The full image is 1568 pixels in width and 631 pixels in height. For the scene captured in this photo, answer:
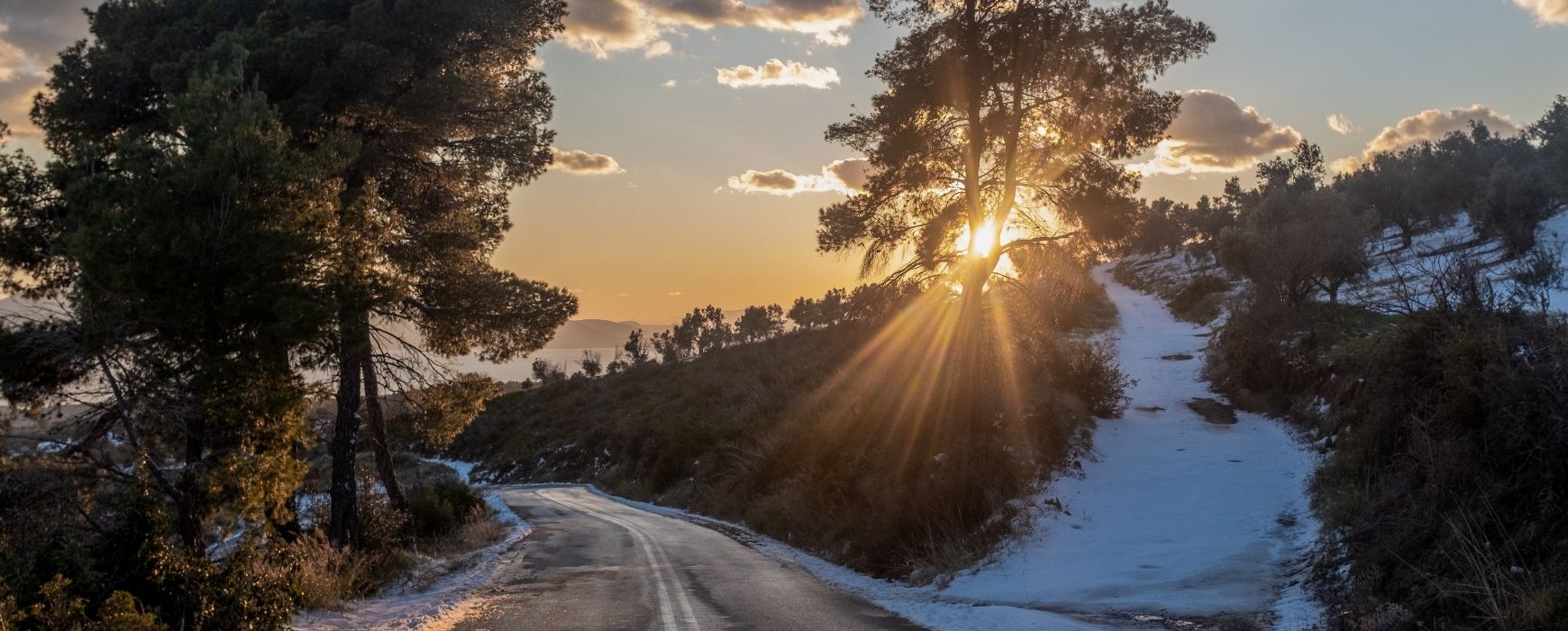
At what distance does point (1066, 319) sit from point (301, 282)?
33.2 meters

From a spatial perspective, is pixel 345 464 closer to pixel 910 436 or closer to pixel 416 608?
pixel 416 608

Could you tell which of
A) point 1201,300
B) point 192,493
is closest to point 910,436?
point 192,493

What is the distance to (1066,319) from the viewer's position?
37812mm

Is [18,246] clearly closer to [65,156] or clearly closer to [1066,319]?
[65,156]

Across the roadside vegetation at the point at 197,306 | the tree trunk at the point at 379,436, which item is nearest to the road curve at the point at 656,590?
the roadside vegetation at the point at 197,306

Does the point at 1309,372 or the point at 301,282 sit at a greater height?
the point at 301,282

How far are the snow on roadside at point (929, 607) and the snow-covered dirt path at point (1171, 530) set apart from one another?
54 centimetres

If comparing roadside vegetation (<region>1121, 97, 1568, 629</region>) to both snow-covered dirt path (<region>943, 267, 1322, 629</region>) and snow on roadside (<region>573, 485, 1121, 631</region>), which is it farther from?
snow on roadside (<region>573, 485, 1121, 631</region>)

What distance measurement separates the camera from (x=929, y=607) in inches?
471

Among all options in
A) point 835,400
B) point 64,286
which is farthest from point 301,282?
point 835,400

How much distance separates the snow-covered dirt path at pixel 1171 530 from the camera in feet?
36.6

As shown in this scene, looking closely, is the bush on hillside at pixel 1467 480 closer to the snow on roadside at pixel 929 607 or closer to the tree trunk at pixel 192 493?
the snow on roadside at pixel 929 607

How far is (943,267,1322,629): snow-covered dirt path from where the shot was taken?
1114cm

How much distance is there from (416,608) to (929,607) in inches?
267
